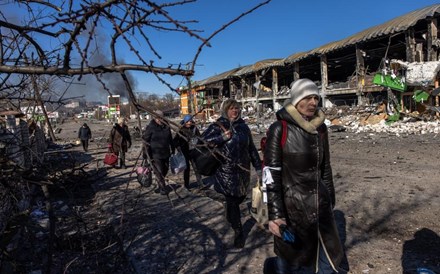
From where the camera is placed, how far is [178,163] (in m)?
7.35

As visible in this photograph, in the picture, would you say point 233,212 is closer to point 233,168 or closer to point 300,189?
point 233,168

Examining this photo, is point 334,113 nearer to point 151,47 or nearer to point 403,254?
point 403,254

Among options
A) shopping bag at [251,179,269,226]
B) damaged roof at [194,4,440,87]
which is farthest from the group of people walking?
damaged roof at [194,4,440,87]

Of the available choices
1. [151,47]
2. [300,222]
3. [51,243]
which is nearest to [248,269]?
[300,222]

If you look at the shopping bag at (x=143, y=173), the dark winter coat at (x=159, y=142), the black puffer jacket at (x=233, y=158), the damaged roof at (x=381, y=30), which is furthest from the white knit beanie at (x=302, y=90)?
the damaged roof at (x=381, y=30)

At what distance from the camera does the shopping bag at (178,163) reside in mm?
7305

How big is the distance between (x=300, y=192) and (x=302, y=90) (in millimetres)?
775

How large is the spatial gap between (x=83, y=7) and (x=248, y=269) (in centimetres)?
306

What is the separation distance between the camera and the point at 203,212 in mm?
6016

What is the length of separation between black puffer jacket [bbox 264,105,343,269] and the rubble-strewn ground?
0.67 m

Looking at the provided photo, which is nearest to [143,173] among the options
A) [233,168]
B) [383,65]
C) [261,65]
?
[233,168]

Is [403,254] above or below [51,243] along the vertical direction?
below

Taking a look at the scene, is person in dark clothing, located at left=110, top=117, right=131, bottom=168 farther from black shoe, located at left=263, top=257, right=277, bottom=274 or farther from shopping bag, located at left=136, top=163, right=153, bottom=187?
shopping bag, located at left=136, top=163, right=153, bottom=187

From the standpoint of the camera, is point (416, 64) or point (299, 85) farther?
point (416, 64)
